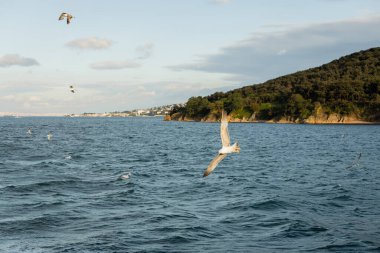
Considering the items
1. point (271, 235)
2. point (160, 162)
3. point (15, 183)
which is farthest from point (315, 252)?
point (160, 162)

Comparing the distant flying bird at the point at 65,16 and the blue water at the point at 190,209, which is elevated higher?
the distant flying bird at the point at 65,16

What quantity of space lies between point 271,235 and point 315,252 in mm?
2727

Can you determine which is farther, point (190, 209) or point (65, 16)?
point (65, 16)

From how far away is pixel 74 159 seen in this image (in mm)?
54250

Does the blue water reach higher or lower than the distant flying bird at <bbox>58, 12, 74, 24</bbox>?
lower

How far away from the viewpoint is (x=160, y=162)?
53.1m

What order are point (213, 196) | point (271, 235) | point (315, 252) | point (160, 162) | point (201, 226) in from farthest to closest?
point (160, 162) < point (213, 196) < point (201, 226) < point (271, 235) < point (315, 252)

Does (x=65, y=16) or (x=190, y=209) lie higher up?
(x=65, y=16)

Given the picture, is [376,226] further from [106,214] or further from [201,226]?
[106,214]

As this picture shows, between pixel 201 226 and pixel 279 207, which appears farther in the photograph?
pixel 279 207

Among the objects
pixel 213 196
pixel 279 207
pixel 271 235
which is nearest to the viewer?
pixel 271 235

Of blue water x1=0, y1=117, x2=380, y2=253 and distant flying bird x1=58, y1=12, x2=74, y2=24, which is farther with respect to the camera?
distant flying bird x1=58, y1=12, x2=74, y2=24

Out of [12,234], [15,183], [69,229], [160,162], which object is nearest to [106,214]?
[69,229]

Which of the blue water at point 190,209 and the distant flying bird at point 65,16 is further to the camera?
the distant flying bird at point 65,16
